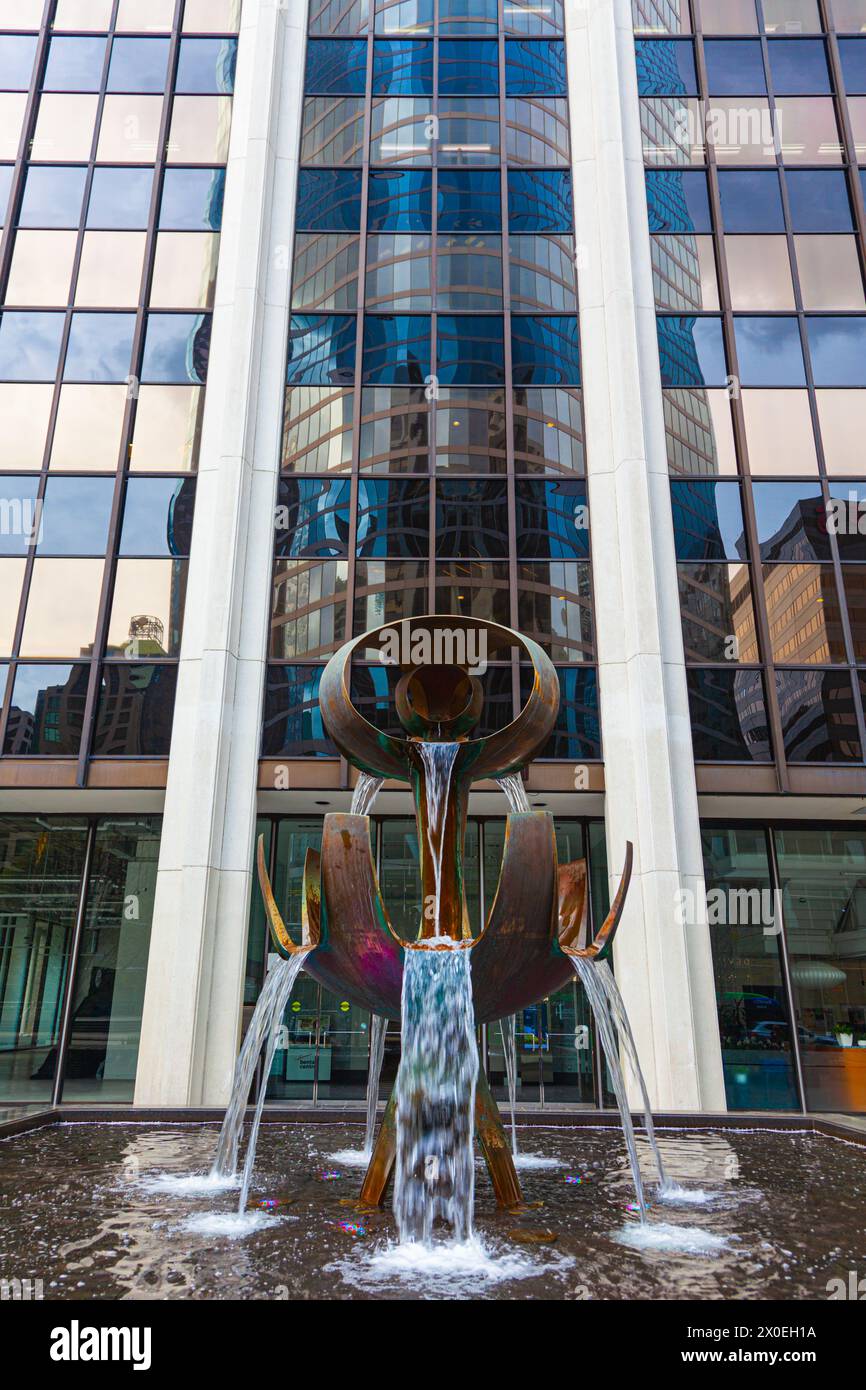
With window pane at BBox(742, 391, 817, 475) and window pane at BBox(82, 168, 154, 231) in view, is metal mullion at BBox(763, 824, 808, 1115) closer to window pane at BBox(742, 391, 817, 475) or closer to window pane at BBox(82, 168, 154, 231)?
window pane at BBox(742, 391, 817, 475)

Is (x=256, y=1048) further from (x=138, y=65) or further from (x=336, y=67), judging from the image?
Answer: (x=138, y=65)

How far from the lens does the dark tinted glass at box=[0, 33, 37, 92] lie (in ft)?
57.4

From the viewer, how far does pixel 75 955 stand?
14.2m

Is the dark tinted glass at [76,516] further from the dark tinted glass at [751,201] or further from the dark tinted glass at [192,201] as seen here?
the dark tinted glass at [751,201]

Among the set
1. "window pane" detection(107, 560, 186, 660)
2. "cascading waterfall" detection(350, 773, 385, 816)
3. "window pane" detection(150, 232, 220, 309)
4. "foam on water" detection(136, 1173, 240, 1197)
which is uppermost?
"window pane" detection(150, 232, 220, 309)

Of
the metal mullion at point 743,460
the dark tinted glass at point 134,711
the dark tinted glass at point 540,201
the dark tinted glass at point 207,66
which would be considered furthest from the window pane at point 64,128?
the metal mullion at point 743,460

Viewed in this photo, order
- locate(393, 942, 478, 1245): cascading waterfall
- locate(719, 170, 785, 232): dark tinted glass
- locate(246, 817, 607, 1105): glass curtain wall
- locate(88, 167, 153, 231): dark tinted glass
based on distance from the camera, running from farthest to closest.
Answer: locate(88, 167, 153, 231): dark tinted glass, locate(719, 170, 785, 232): dark tinted glass, locate(246, 817, 607, 1105): glass curtain wall, locate(393, 942, 478, 1245): cascading waterfall

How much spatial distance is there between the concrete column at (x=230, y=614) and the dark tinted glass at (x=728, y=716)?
21.7 feet

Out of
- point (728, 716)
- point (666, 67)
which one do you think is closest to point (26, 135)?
point (666, 67)

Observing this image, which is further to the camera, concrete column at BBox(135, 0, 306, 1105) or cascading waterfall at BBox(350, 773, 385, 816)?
concrete column at BBox(135, 0, 306, 1105)

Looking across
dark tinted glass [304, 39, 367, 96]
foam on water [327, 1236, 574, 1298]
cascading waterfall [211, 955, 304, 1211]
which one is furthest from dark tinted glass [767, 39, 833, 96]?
foam on water [327, 1236, 574, 1298]

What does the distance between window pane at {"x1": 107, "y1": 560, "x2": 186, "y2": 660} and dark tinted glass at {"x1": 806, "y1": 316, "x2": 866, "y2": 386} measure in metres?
11.2

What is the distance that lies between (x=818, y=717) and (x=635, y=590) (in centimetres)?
333

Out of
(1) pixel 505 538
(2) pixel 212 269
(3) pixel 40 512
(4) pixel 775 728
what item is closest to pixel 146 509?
(3) pixel 40 512
